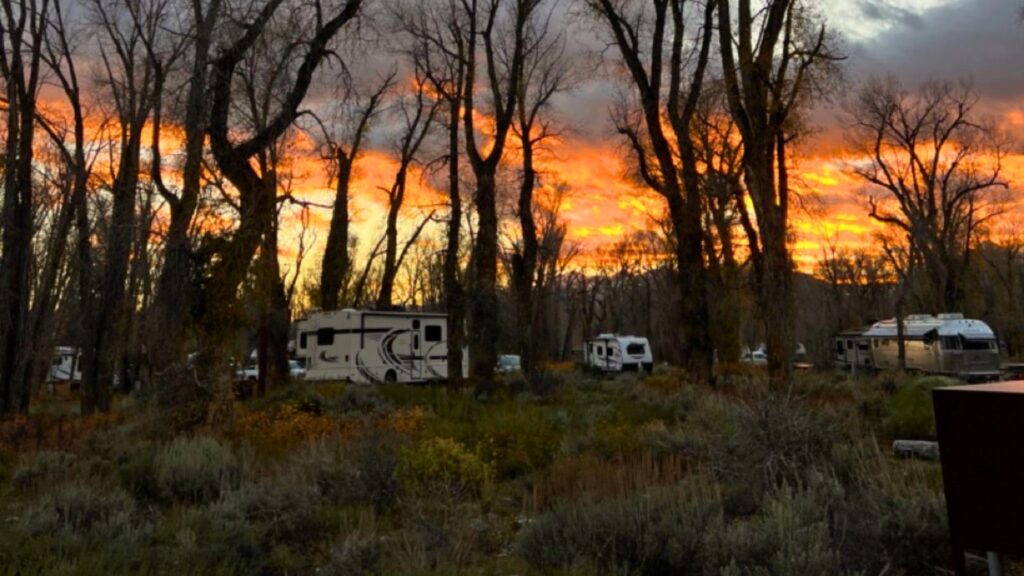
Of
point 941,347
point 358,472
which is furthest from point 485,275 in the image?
point 941,347

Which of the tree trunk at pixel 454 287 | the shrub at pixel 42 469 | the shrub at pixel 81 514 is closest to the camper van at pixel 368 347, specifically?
the tree trunk at pixel 454 287

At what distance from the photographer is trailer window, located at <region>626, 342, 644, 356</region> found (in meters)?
42.8

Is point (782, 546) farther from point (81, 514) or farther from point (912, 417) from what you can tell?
point (912, 417)

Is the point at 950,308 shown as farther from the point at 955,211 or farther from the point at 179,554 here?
the point at 179,554

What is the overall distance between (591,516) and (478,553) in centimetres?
91

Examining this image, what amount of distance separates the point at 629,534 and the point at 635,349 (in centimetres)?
3862

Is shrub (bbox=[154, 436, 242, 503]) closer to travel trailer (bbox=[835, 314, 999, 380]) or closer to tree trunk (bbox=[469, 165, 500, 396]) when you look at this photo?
tree trunk (bbox=[469, 165, 500, 396])

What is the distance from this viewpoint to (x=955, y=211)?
141 ft

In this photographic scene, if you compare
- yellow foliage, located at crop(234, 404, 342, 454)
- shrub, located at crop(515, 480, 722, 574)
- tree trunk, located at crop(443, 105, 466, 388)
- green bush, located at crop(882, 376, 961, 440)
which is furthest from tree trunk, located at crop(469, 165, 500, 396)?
shrub, located at crop(515, 480, 722, 574)

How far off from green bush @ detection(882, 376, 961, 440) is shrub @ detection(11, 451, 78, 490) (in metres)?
10.8

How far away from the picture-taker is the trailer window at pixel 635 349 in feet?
140

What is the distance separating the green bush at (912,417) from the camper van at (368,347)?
66.2ft

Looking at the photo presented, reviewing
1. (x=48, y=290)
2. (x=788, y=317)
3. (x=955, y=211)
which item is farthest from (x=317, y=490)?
(x=955, y=211)

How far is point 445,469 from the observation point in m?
7.53
